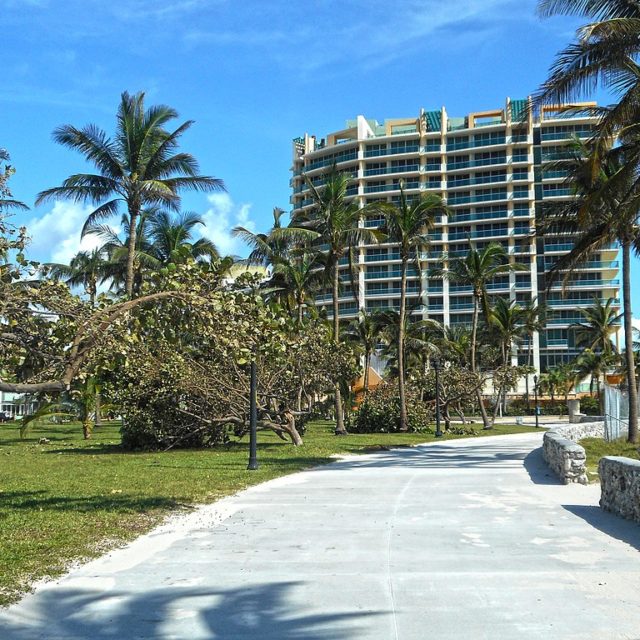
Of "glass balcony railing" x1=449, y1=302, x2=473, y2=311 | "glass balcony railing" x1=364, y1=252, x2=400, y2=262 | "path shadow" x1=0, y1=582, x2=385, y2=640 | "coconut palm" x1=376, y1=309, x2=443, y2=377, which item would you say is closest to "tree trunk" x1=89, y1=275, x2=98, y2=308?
"path shadow" x1=0, y1=582, x2=385, y2=640

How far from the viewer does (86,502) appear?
39.5 feet

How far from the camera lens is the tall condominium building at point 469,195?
99.4 metres

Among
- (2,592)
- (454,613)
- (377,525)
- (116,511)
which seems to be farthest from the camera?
(116,511)

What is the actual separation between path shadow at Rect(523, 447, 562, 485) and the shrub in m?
16.4

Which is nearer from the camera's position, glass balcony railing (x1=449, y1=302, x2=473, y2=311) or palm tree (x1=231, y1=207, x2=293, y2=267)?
palm tree (x1=231, y1=207, x2=293, y2=267)

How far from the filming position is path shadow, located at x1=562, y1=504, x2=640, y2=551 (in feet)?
29.5

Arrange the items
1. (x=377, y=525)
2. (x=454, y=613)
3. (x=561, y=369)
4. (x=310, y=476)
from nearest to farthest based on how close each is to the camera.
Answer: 1. (x=454, y=613)
2. (x=377, y=525)
3. (x=310, y=476)
4. (x=561, y=369)

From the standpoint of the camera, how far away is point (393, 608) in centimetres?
610

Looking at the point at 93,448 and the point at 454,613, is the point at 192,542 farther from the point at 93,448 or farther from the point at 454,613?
the point at 93,448

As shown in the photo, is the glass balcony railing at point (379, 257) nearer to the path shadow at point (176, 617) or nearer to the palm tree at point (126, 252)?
the palm tree at point (126, 252)

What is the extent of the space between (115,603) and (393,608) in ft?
7.49

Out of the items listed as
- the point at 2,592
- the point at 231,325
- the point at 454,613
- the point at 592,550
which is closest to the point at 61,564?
the point at 2,592

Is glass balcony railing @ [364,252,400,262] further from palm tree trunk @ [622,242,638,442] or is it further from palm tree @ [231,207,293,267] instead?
palm tree trunk @ [622,242,638,442]

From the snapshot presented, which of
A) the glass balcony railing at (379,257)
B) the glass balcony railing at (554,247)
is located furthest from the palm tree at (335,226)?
the glass balcony railing at (554,247)
